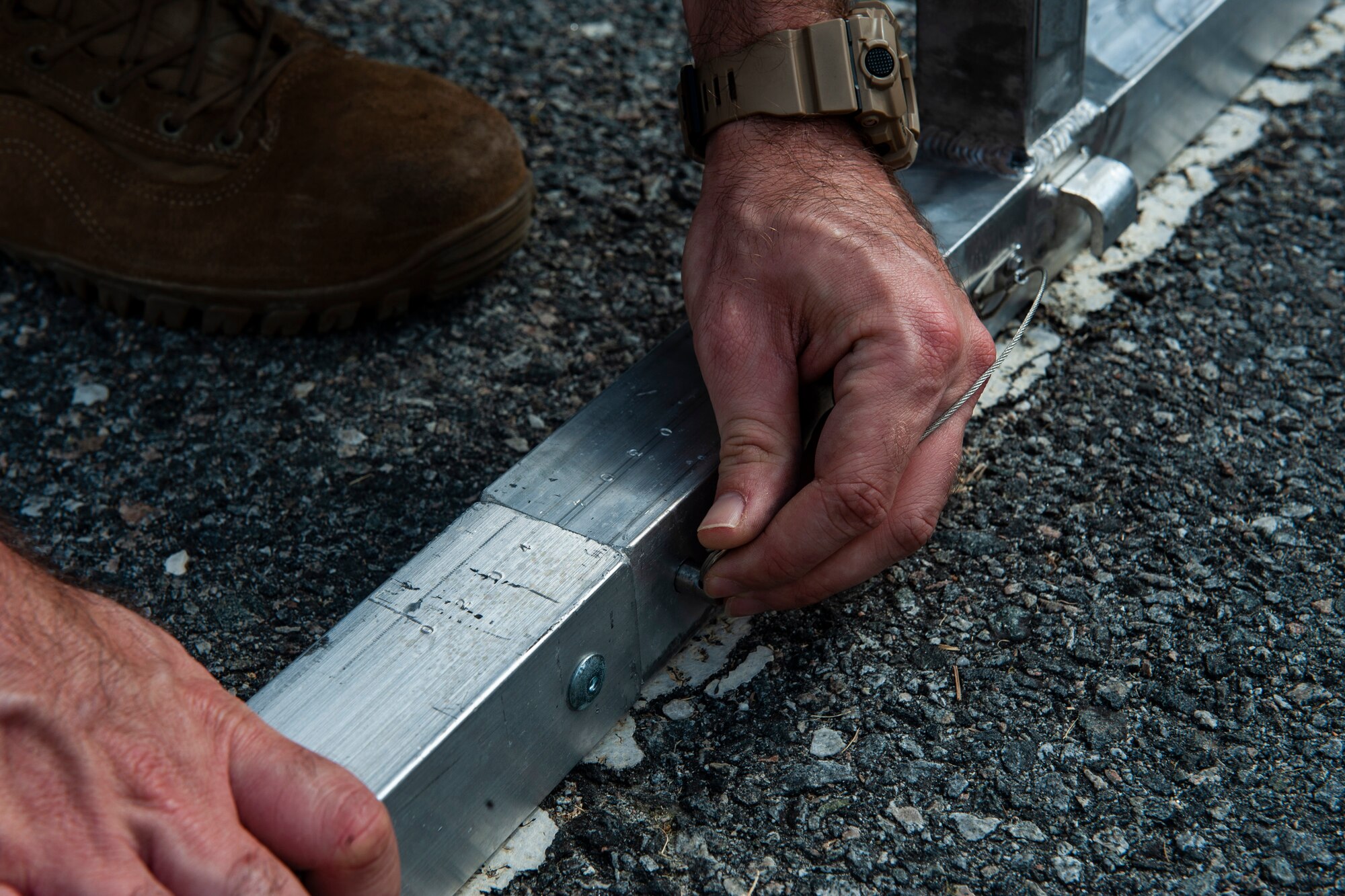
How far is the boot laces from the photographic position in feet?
6.36

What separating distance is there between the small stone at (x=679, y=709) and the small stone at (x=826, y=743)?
0.15 metres

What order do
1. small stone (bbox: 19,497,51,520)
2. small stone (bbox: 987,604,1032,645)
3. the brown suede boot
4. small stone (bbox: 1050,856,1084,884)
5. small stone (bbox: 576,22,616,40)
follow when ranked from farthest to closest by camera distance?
small stone (bbox: 576,22,616,40) < the brown suede boot < small stone (bbox: 19,497,51,520) < small stone (bbox: 987,604,1032,645) < small stone (bbox: 1050,856,1084,884)

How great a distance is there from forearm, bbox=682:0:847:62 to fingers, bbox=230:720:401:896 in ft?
3.32

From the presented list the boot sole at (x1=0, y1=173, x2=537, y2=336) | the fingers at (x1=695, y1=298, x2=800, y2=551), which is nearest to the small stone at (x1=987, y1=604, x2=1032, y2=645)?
the fingers at (x1=695, y1=298, x2=800, y2=551)

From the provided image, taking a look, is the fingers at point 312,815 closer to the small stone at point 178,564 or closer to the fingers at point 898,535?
the fingers at point 898,535

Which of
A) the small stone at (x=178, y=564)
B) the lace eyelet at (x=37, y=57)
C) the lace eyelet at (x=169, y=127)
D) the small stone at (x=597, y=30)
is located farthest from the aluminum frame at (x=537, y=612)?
the lace eyelet at (x=37, y=57)

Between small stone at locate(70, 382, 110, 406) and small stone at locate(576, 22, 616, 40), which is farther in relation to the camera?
small stone at locate(576, 22, 616, 40)

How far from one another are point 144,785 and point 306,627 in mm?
585

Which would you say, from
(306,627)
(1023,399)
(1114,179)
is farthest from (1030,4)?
(306,627)

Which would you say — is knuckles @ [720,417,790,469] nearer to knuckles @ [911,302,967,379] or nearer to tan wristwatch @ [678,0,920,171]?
knuckles @ [911,302,967,379]

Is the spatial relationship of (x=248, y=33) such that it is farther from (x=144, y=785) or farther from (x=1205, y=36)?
(x=1205, y=36)

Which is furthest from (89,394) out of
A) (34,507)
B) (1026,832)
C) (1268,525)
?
(1268,525)

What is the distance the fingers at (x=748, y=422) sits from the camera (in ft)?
4.09

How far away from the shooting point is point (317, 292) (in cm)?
191
